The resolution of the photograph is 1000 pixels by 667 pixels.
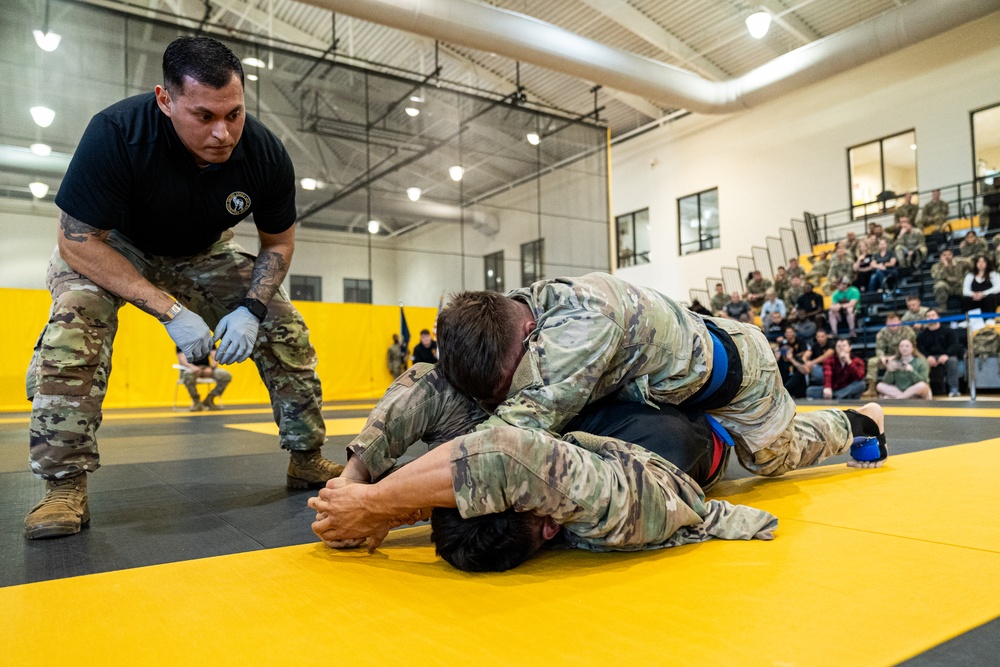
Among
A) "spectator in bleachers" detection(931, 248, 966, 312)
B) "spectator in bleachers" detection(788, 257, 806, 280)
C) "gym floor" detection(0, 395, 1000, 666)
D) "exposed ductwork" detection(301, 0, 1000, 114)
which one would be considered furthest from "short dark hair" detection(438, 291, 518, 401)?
"spectator in bleachers" detection(788, 257, 806, 280)

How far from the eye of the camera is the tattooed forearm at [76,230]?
2.04m

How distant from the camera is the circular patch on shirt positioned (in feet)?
7.57

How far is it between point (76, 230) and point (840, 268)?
37.1 ft

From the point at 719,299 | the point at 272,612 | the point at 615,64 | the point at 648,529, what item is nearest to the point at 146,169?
the point at 272,612

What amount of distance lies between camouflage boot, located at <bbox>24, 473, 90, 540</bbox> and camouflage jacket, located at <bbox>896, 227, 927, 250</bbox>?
451 inches

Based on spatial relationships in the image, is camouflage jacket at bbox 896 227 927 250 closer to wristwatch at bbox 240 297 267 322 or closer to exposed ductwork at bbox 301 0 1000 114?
exposed ductwork at bbox 301 0 1000 114

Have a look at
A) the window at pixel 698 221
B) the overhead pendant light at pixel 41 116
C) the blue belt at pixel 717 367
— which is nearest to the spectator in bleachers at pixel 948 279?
the window at pixel 698 221

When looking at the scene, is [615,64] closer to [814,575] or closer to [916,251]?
[916,251]

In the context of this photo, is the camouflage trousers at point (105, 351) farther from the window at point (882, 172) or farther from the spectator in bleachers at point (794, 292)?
the window at point (882, 172)

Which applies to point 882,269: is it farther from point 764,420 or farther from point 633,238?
point 764,420

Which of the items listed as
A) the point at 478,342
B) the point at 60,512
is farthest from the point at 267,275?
the point at 478,342

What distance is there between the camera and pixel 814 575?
136 cm

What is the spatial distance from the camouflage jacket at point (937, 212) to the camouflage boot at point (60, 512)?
12318mm

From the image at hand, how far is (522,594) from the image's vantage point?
131 centimetres
